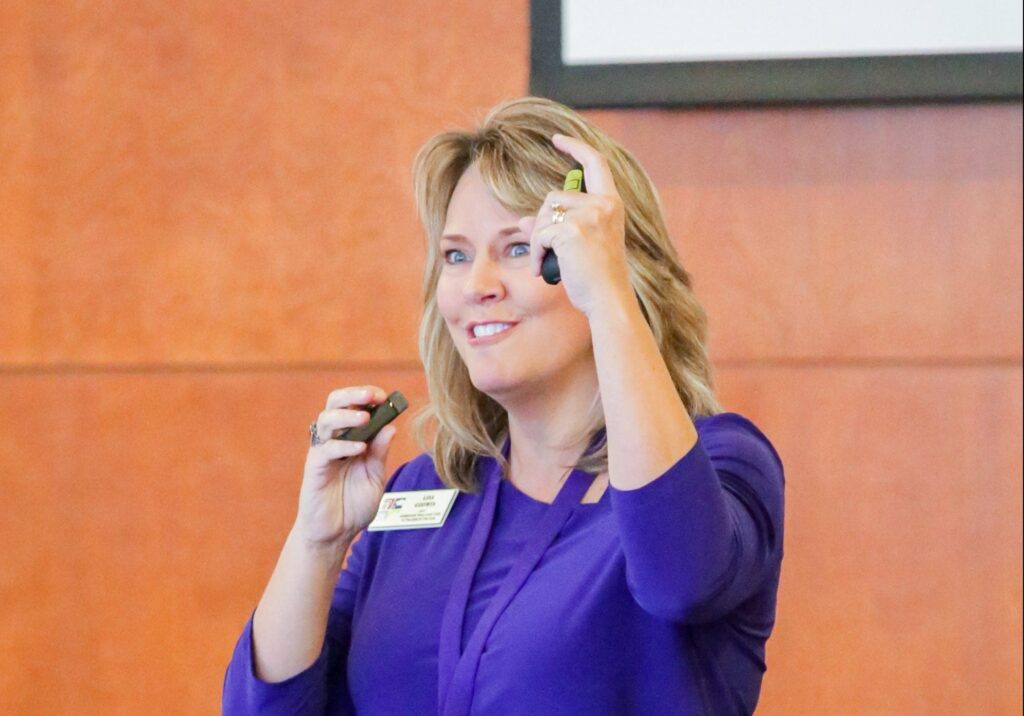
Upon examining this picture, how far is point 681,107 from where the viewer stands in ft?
8.00

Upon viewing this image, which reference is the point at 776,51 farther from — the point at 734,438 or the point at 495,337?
the point at 734,438

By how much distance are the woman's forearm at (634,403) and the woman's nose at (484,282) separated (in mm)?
358

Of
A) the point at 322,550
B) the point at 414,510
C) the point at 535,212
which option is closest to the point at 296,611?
the point at 322,550

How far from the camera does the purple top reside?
1.14 meters

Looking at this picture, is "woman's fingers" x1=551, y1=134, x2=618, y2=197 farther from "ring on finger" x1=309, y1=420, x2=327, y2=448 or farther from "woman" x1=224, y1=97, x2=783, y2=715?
"ring on finger" x1=309, y1=420, x2=327, y2=448

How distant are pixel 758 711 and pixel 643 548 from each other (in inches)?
57.3

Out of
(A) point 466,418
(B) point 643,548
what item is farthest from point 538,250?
(A) point 466,418

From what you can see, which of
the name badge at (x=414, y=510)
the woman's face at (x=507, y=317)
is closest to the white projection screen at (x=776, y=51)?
the woman's face at (x=507, y=317)

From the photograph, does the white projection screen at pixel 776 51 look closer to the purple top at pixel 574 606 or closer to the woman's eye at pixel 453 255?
the woman's eye at pixel 453 255

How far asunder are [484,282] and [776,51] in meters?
1.15

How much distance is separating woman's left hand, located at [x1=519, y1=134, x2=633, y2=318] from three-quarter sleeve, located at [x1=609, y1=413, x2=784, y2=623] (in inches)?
6.8

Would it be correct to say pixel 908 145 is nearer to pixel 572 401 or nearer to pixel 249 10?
pixel 572 401

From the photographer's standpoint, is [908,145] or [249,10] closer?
[908,145]

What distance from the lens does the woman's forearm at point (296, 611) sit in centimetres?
150
